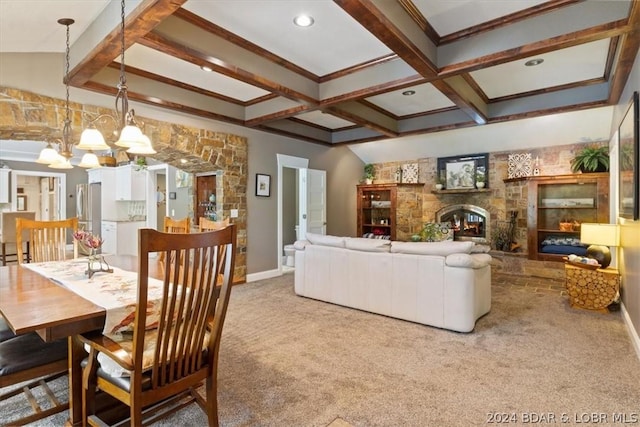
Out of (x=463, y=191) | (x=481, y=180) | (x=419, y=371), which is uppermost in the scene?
(x=481, y=180)

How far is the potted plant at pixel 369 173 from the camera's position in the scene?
25.5ft

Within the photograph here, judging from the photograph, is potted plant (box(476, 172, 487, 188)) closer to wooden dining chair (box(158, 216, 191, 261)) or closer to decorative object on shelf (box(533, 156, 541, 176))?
decorative object on shelf (box(533, 156, 541, 176))

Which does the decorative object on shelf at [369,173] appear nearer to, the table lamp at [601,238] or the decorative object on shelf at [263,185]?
→ the decorative object on shelf at [263,185]

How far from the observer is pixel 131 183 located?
7105 millimetres

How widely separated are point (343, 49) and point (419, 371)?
2.80 meters

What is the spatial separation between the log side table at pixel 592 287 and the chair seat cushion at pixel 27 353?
4692mm

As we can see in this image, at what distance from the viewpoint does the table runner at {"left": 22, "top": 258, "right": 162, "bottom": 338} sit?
1543 millimetres


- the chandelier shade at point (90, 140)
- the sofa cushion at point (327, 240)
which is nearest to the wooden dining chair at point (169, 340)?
the chandelier shade at point (90, 140)

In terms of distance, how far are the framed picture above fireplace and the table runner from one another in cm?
605

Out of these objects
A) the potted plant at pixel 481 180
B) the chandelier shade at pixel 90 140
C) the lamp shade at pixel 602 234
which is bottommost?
the lamp shade at pixel 602 234

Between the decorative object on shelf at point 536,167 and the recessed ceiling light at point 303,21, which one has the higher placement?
the recessed ceiling light at point 303,21

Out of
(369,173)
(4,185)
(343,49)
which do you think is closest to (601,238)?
(343,49)

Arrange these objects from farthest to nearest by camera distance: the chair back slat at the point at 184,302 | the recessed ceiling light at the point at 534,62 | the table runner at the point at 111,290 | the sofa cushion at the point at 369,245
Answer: the sofa cushion at the point at 369,245 < the recessed ceiling light at the point at 534,62 < the table runner at the point at 111,290 < the chair back slat at the point at 184,302

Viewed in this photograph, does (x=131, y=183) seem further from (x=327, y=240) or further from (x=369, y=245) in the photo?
(x=369, y=245)
